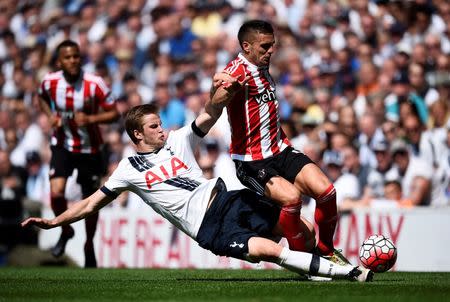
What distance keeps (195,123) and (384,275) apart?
276 cm

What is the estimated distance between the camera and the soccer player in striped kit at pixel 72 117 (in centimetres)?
1312

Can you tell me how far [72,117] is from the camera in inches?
522

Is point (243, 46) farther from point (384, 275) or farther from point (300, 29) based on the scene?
point (300, 29)

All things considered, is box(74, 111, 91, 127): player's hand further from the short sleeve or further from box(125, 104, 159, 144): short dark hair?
the short sleeve

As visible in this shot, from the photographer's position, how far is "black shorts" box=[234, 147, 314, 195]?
1013 cm

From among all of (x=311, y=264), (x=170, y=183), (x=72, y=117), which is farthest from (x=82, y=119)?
(x=311, y=264)

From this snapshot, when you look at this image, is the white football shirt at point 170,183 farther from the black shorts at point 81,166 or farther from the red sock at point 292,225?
the black shorts at point 81,166

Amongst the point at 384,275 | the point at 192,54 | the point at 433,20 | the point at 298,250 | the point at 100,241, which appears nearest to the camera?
the point at 298,250

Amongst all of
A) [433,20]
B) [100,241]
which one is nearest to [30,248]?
[100,241]

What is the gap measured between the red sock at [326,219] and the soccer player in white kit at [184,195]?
1.47ft

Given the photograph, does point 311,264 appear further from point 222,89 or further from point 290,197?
point 222,89

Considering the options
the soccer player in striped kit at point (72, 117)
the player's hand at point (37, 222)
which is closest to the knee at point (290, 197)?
the player's hand at point (37, 222)

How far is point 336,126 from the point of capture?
16.2 metres

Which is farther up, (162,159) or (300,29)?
(300,29)
